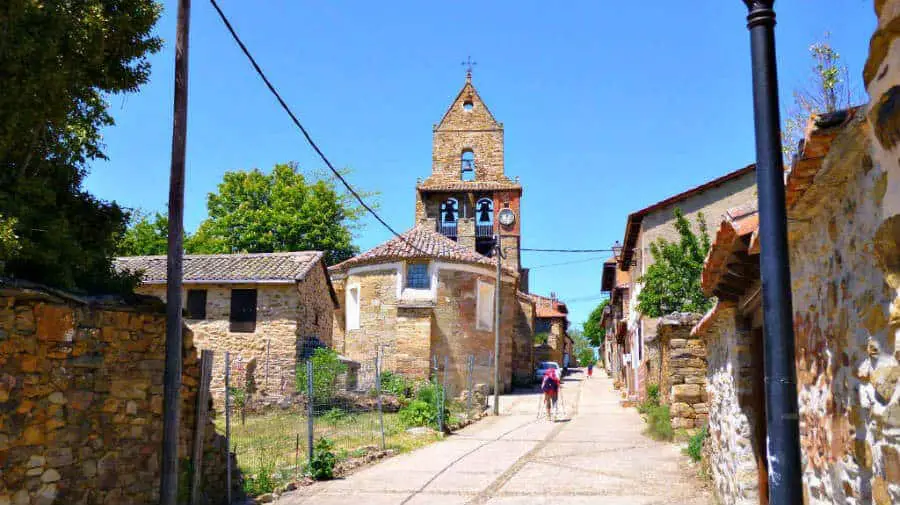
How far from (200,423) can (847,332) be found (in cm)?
781

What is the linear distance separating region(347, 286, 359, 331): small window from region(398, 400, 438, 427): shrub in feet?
40.3

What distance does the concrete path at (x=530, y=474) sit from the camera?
10398 mm

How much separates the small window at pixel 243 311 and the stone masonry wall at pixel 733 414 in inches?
719

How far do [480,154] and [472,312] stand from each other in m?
18.6

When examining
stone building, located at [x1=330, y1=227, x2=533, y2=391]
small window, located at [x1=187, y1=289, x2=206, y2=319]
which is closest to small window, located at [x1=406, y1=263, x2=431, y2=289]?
stone building, located at [x1=330, y1=227, x2=533, y2=391]

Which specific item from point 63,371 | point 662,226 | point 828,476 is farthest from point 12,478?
point 662,226

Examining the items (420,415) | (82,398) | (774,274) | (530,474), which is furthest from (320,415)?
(774,274)

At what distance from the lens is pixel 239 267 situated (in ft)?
85.0

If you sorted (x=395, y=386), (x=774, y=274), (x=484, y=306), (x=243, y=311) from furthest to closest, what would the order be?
(x=484, y=306) < (x=395, y=386) < (x=243, y=311) < (x=774, y=274)

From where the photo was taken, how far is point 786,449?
10.4 feet

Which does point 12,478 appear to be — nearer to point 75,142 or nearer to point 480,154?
point 75,142

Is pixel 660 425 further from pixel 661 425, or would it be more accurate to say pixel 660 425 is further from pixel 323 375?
pixel 323 375

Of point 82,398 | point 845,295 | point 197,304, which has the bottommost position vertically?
point 82,398

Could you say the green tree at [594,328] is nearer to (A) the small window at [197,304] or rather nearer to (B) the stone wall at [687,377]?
(A) the small window at [197,304]
